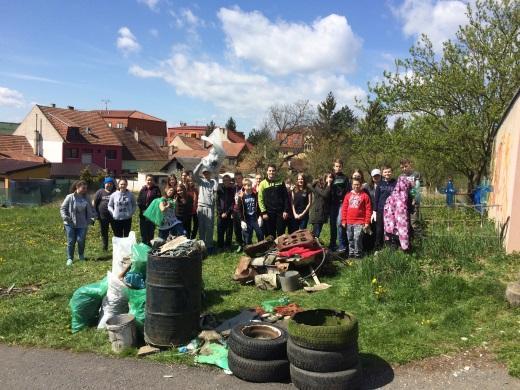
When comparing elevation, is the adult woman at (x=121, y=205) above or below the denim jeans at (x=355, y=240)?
above

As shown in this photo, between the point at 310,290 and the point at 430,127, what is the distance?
12.1 metres

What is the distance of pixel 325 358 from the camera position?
14.8 feet

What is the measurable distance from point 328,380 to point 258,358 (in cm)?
74

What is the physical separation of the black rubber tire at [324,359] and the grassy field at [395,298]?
0.81 meters

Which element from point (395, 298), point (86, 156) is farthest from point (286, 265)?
point (86, 156)

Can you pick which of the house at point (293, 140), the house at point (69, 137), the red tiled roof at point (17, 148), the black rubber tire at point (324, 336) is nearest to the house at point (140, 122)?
the house at point (69, 137)

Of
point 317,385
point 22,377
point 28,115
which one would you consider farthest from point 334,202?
point 28,115

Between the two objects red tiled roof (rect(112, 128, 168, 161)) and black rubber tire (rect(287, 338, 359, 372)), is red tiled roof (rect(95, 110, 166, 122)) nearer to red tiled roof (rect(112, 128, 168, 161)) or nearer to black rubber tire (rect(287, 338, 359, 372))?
red tiled roof (rect(112, 128, 168, 161))

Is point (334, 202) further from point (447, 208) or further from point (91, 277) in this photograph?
point (91, 277)

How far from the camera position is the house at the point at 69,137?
55.6 m

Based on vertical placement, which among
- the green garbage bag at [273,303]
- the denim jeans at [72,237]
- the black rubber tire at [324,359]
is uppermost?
the denim jeans at [72,237]

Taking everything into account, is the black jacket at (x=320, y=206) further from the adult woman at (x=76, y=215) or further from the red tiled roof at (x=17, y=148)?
the red tiled roof at (x=17, y=148)

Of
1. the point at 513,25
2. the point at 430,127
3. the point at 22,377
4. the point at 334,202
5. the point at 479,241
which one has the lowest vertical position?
the point at 22,377

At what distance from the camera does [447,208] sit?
35.4 feet
